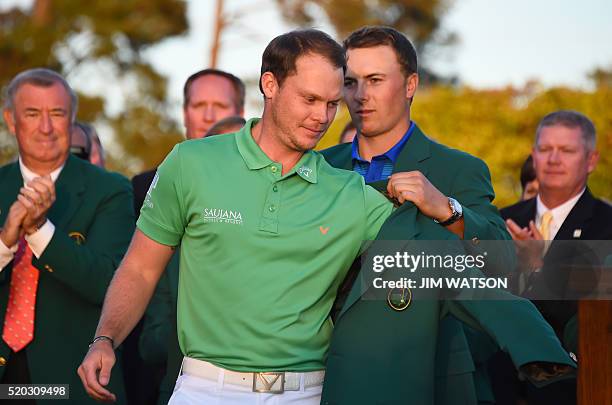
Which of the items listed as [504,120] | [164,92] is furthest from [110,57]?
[504,120]

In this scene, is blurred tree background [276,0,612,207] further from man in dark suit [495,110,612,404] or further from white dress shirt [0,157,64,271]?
white dress shirt [0,157,64,271]

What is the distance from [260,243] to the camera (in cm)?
393

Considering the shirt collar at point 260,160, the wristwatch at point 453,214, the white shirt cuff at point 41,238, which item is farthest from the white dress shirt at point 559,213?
the shirt collar at point 260,160

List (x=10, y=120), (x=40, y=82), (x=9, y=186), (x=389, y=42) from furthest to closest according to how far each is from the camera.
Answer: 1. (x=10, y=120)
2. (x=40, y=82)
3. (x=9, y=186)
4. (x=389, y=42)

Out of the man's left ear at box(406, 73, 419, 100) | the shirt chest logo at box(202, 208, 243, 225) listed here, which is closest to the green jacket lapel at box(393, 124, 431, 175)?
the man's left ear at box(406, 73, 419, 100)

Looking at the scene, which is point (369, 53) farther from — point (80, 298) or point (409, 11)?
point (409, 11)

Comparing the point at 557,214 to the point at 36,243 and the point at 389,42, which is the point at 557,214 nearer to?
the point at 389,42

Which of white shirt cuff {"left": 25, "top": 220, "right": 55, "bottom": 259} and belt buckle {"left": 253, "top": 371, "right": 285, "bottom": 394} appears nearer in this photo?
belt buckle {"left": 253, "top": 371, "right": 285, "bottom": 394}

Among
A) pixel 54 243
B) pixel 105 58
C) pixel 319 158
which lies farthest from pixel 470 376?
pixel 105 58

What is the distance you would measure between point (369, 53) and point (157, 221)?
5.38 ft

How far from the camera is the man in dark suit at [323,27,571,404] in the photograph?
399cm

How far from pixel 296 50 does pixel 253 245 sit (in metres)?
0.72

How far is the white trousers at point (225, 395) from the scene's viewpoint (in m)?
3.91

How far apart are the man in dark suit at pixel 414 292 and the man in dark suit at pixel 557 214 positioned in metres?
0.76
